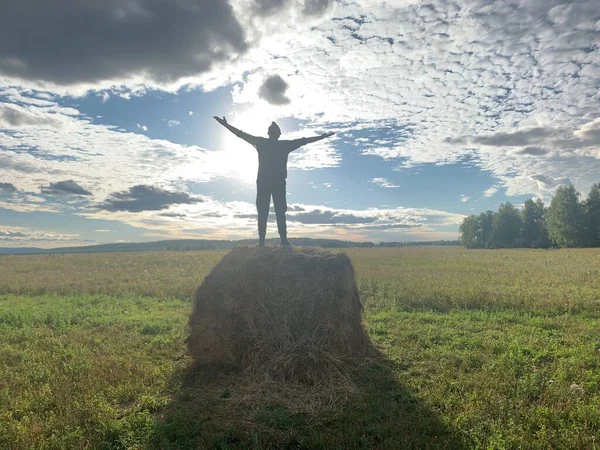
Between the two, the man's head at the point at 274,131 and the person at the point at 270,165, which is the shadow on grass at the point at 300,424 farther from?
the man's head at the point at 274,131

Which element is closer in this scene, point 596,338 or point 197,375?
point 197,375

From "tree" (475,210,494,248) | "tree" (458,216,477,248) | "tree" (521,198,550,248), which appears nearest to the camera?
"tree" (521,198,550,248)

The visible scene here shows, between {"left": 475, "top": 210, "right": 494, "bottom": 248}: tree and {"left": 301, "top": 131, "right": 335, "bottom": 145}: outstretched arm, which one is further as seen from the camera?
{"left": 475, "top": 210, "right": 494, "bottom": 248}: tree

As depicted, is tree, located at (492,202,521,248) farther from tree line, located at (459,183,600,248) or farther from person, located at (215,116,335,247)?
person, located at (215,116,335,247)

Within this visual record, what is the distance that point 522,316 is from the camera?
11234 mm

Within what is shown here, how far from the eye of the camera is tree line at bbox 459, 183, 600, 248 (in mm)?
63906

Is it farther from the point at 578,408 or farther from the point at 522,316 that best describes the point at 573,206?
the point at 578,408

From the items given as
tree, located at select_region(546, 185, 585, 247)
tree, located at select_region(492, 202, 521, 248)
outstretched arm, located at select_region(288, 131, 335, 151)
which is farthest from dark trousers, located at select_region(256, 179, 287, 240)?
tree, located at select_region(492, 202, 521, 248)

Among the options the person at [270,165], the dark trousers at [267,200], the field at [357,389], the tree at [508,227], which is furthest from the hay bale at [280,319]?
the tree at [508,227]

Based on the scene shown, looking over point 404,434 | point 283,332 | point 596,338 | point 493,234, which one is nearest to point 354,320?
point 283,332

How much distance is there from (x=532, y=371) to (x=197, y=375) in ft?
19.8

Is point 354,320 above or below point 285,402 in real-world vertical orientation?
above

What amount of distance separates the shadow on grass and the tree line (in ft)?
240

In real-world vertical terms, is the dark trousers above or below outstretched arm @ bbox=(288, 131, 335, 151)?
below
